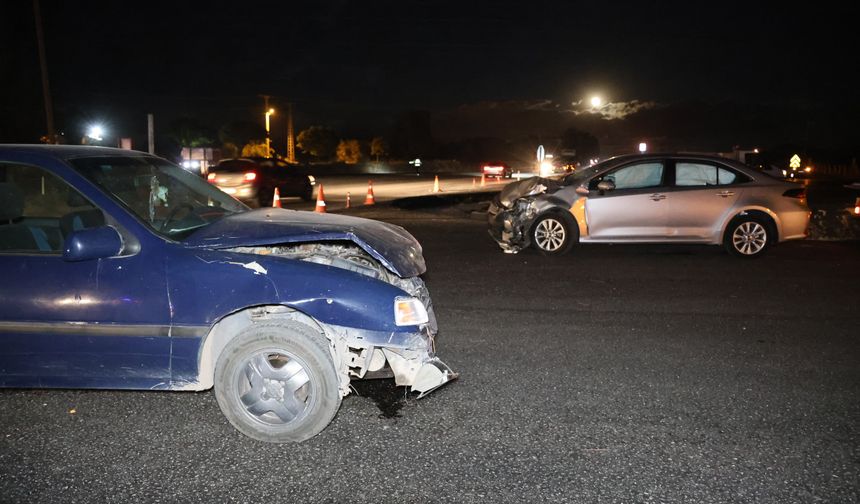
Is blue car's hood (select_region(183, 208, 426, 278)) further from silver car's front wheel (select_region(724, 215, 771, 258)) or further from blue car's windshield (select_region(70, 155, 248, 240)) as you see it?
silver car's front wheel (select_region(724, 215, 771, 258))

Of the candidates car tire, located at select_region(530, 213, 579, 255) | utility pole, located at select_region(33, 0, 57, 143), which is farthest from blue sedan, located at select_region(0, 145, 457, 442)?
utility pole, located at select_region(33, 0, 57, 143)

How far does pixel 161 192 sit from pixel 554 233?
6945 millimetres

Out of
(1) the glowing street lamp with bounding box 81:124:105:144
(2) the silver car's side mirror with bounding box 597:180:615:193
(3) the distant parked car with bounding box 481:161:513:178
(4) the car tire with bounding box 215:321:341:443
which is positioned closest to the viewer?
(4) the car tire with bounding box 215:321:341:443

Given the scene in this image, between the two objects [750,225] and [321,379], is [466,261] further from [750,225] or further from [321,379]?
[321,379]

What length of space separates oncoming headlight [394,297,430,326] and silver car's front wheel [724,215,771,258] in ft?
Answer: 26.2

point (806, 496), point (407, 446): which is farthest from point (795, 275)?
point (407, 446)

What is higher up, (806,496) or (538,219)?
(538,219)

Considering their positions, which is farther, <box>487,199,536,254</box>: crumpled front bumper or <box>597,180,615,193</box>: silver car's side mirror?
<box>487,199,536,254</box>: crumpled front bumper

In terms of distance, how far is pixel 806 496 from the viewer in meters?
3.47

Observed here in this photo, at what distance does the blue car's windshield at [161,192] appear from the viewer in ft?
14.8

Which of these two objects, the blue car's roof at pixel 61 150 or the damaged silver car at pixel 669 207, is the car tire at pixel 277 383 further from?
the damaged silver car at pixel 669 207

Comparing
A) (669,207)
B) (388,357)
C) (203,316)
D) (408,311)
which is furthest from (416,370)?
(669,207)

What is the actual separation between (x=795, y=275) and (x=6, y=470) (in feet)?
29.9

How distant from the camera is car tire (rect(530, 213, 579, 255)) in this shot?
10.8m
